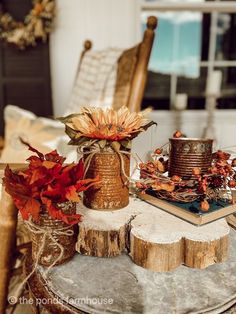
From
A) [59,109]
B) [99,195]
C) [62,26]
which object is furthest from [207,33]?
[99,195]

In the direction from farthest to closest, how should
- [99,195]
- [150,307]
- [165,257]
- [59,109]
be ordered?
[59,109] → [99,195] → [165,257] → [150,307]

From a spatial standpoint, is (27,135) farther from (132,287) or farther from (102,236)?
(132,287)

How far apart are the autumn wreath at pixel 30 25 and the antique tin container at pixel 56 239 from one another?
2365mm

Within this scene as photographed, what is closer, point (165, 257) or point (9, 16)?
point (165, 257)

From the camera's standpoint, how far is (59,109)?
3.13 meters

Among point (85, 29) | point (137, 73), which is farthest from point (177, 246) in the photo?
point (85, 29)

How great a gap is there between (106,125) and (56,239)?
1.10 feet

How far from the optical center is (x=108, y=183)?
38.5 inches

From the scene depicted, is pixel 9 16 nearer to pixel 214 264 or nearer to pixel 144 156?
pixel 144 156

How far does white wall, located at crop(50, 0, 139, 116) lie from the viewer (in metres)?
2.88

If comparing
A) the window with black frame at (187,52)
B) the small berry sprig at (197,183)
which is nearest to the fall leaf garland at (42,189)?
the small berry sprig at (197,183)

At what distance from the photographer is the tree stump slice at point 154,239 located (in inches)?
34.4

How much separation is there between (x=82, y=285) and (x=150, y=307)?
0.17 metres

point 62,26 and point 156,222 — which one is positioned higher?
point 62,26
